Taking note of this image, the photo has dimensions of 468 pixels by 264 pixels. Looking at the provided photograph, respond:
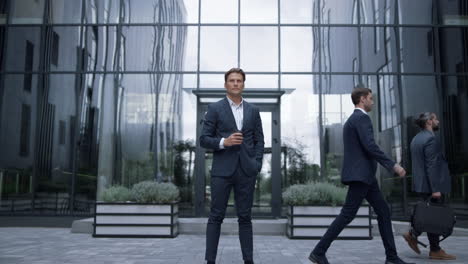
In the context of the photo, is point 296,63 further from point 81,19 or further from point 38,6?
point 38,6

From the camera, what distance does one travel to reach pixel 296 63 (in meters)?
11.1

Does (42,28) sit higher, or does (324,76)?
(42,28)

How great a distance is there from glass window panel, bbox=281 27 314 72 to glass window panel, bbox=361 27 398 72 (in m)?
1.29

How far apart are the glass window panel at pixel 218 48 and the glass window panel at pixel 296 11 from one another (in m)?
1.30

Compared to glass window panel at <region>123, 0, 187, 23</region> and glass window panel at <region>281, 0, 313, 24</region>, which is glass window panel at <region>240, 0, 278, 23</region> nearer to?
glass window panel at <region>281, 0, 313, 24</region>

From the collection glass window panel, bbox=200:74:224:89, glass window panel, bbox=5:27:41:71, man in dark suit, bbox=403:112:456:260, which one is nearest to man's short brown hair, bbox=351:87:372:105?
man in dark suit, bbox=403:112:456:260

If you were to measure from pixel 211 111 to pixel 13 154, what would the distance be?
793 cm

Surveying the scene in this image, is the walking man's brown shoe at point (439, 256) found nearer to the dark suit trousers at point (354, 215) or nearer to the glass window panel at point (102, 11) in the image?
the dark suit trousers at point (354, 215)

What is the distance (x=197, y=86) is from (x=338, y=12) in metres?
3.90

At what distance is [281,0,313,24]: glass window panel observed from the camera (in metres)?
11.3

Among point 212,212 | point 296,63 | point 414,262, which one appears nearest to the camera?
point 212,212

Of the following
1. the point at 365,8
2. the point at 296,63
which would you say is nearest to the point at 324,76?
the point at 296,63

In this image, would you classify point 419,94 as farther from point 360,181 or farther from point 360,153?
point 360,181

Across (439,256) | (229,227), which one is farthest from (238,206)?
(229,227)
